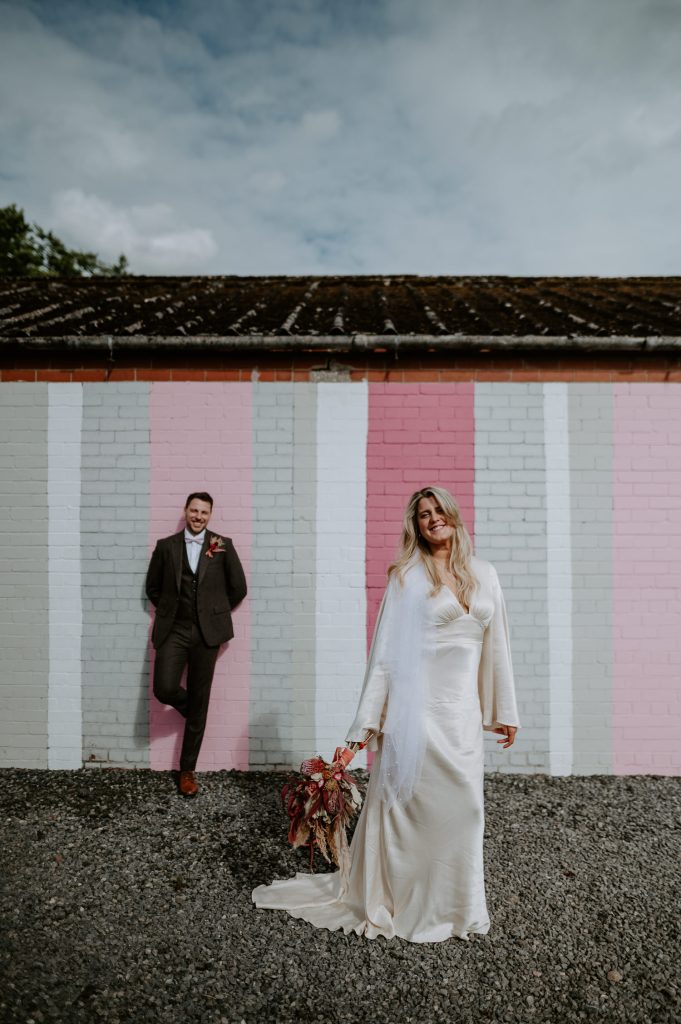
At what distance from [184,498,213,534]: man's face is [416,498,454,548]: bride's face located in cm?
201

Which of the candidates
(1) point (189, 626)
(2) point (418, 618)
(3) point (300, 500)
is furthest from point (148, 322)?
(2) point (418, 618)

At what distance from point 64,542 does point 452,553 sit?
3.33 m

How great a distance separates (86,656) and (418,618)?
10.4 ft

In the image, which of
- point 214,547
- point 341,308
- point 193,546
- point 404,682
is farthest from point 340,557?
point 341,308

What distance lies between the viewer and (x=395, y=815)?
2803 mm

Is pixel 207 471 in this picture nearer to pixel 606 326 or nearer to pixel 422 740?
pixel 422 740

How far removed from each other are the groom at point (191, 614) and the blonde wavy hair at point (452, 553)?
6.09 ft

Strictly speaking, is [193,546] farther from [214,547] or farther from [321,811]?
[321,811]

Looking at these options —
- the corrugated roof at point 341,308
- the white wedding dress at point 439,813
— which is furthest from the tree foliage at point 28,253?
the white wedding dress at point 439,813

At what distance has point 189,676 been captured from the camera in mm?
4367

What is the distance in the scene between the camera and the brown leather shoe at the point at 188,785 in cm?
424

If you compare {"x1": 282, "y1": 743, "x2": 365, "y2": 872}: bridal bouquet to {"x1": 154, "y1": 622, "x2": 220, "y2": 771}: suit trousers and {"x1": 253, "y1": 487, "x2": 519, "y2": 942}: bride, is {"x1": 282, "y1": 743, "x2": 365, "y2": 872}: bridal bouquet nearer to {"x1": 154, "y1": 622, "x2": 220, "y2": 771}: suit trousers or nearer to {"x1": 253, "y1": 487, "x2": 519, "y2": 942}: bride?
{"x1": 253, "y1": 487, "x2": 519, "y2": 942}: bride

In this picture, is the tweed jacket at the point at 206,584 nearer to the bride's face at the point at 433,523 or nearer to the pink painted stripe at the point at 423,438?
the pink painted stripe at the point at 423,438

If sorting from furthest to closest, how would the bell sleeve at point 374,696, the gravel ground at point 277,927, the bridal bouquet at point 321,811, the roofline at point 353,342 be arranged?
1. the roofline at point 353,342
2. the bridal bouquet at point 321,811
3. the bell sleeve at point 374,696
4. the gravel ground at point 277,927
